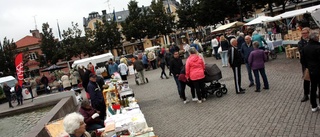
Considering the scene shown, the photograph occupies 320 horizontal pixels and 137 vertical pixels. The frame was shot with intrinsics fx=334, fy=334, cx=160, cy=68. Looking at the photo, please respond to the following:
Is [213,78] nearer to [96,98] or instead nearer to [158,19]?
[96,98]

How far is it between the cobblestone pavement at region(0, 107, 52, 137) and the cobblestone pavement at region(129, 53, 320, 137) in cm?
449

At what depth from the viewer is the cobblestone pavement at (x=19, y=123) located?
12172 millimetres

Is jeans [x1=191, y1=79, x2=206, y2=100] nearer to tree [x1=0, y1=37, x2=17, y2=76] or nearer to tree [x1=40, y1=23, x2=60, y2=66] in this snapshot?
tree [x1=0, y1=37, x2=17, y2=76]

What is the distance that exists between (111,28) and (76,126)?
5335 cm

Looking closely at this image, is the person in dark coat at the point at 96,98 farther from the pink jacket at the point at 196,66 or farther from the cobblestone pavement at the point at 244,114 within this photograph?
Answer: the pink jacket at the point at 196,66

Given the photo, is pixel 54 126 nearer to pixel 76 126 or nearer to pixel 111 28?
pixel 76 126

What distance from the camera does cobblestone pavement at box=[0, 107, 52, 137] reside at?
12.2m

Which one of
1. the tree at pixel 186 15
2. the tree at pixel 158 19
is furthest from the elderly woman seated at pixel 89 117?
the tree at pixel 158 19

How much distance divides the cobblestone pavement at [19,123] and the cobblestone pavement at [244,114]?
449 centimetres

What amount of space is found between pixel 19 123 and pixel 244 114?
32.4 ft

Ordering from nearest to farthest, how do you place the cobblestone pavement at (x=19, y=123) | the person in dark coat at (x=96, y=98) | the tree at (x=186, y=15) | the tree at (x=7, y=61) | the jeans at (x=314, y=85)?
the jeans at (x=314, y=85) → the person in dark coat at (x=96, y=98) → the cobblestone pavement at (x=19, y=123) → the tree at (x=7, y=61) → the tree at (x=186, y=15)

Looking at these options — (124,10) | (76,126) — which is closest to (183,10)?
(124,10)

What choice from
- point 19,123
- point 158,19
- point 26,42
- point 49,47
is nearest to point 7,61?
point 49,47

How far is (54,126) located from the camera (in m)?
7.12
